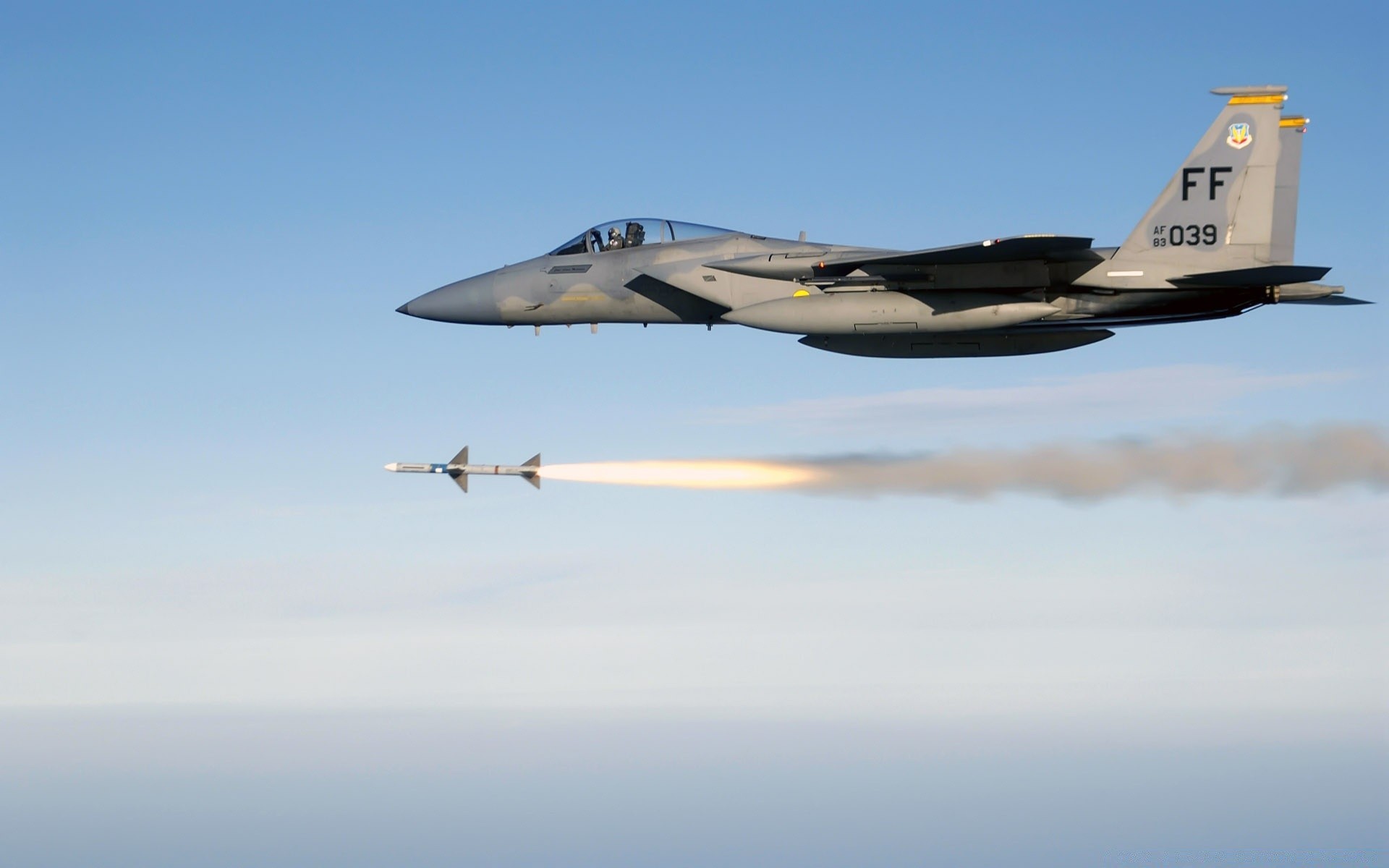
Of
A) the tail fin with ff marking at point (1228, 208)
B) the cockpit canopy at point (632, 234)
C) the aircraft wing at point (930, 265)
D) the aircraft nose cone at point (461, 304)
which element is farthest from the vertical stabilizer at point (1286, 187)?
the aircraft nose cone at point (461, 304)

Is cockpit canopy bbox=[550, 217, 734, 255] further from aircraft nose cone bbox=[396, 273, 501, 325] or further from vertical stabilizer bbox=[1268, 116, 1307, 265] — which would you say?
vertical stabilizer bbox=[1268, 116, 1307, 265]

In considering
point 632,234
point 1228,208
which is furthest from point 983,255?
point 632,234

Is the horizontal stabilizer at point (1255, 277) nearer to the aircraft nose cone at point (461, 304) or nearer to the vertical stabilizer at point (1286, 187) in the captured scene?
the vertical stabilizer at point (1286, 187)

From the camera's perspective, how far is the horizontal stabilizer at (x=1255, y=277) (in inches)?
1014

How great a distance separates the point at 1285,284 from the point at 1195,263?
174cm

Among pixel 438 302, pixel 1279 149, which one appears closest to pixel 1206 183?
pixel 1279 149

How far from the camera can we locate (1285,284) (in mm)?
27312

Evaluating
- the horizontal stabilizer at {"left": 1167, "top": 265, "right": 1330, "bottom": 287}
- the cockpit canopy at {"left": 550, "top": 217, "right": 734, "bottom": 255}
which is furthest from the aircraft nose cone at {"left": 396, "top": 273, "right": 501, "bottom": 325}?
the horizontal stabilizer at {"left": 1167, "top": 265, "right": 1330, "bottom": 287}

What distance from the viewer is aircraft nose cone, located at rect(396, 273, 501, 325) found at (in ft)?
99.8

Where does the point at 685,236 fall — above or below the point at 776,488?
above

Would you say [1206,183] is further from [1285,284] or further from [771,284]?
[771,284]

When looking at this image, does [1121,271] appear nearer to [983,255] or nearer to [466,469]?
[983,255]

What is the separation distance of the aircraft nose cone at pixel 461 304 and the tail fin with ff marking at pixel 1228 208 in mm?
11694

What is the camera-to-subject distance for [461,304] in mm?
30469
